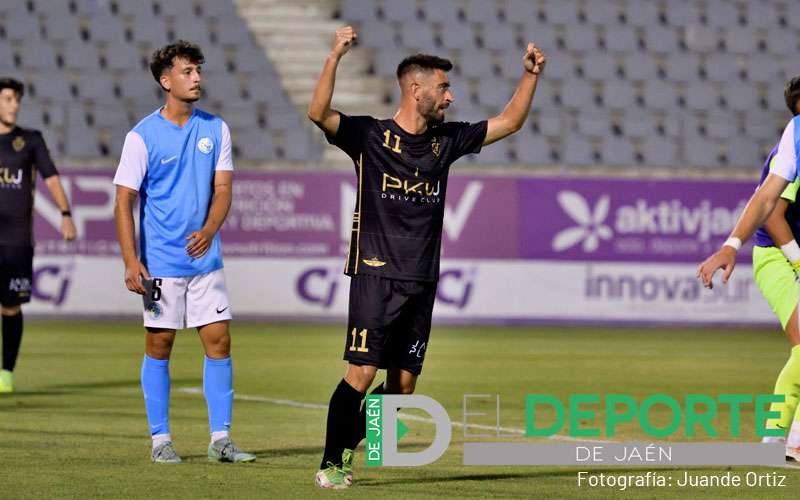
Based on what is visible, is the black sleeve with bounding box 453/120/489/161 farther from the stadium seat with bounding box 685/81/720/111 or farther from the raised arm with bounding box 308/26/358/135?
the stadium seat with bounding box 685/81/720/111

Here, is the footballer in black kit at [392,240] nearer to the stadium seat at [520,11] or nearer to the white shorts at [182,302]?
the white shorts at [182,302]

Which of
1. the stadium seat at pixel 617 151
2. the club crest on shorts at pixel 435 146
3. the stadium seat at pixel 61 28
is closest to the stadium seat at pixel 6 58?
the stadium seat at pixel 61 28

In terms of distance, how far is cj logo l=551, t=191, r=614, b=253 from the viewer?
69.8 ft

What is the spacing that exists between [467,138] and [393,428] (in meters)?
1.48

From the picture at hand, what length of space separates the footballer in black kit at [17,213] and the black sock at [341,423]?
5.80 meters

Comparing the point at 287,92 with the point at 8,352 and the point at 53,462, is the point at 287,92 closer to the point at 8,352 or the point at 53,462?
the point at 8,352

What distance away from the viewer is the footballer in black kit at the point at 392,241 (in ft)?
23.6

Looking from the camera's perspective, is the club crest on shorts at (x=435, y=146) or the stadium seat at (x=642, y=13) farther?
the stadium seat at (x=642, y=13)

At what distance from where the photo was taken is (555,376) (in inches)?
562

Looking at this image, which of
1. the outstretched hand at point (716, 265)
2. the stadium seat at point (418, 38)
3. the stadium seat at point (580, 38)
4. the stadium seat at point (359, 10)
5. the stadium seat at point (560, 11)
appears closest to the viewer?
the outstretched hand at point (716, 265)

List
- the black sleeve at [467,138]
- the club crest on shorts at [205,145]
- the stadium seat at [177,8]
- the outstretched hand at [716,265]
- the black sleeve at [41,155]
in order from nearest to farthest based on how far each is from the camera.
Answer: the outstretched hand at [716,265], the black sleeve at [467,138], the club crest on shorts at [205,145], the black sleeve at [41,155], the stadium seat at [177,8]

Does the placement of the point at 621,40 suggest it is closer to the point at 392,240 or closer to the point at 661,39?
the point at 661,39

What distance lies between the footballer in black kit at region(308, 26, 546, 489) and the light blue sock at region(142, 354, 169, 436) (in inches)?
48.7

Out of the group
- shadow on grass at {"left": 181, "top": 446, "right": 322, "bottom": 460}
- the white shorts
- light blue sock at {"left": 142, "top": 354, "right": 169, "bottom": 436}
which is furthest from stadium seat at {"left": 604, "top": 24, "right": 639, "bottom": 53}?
light blue sock at {"left": 142, "top": 354, "right": 169, "bottom": 436}
